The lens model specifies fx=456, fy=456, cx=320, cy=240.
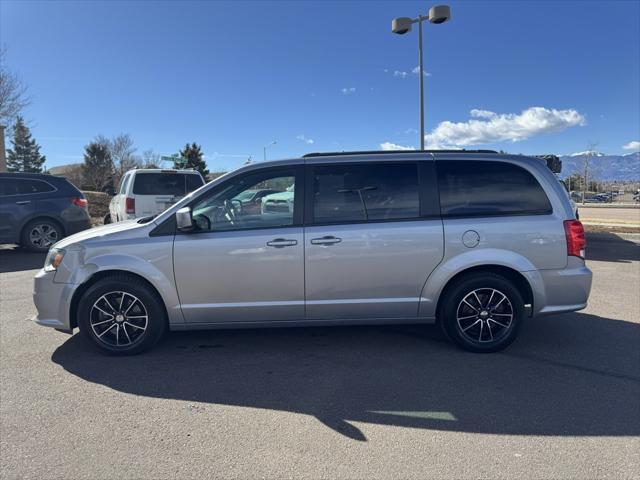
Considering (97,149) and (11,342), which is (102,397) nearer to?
(11,342)

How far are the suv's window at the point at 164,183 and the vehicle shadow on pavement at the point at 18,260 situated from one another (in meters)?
2.53

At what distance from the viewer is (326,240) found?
4176 mm

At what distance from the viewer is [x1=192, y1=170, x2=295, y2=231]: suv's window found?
4.24 meters

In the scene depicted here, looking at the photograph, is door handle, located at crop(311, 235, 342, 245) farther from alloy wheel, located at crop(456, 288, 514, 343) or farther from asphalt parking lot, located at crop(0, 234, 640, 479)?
alloy wheel, located at crop(456, 288, 514, 343)

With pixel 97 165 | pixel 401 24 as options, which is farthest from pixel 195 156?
pixel 401 24

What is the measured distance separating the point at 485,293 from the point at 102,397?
344cm

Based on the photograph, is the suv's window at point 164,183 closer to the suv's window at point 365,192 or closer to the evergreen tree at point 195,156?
the suv's window at point 365,192

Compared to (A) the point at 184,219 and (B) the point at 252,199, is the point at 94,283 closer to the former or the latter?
(A) the point at 184,219

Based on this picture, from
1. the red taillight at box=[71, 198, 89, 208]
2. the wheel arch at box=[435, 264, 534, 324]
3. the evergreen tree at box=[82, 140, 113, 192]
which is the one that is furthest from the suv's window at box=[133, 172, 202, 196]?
the evergreen tree at box=[82, 140, 113, 192]

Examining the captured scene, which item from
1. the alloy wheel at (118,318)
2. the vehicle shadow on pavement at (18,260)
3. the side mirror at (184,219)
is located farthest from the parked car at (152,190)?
the side mirror at (184,219)

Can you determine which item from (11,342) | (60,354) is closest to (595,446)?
(60,354)

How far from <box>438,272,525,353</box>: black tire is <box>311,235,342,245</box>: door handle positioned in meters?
1.19

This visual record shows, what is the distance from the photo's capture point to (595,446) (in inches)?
113

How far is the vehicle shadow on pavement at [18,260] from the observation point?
898 centimetres
